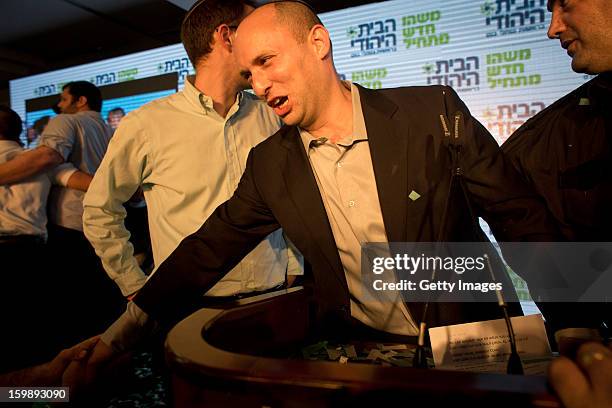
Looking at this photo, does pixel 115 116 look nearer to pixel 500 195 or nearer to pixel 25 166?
pixel 25 166

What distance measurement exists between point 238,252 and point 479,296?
0.61m

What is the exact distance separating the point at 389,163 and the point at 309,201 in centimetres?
22

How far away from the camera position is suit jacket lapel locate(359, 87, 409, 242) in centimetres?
116

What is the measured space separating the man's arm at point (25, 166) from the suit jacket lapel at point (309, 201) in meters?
1.88

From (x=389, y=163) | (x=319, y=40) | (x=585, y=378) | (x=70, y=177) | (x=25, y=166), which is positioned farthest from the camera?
(x=70, y=177)

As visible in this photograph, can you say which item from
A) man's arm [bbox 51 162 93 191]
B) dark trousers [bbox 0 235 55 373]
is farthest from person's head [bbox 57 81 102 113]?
dark trousers [bbox 0 235 55 373]

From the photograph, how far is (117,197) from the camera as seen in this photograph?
1.69 meters

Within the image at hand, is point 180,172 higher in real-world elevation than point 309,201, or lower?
higher

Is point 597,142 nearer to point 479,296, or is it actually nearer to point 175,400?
point 479,296

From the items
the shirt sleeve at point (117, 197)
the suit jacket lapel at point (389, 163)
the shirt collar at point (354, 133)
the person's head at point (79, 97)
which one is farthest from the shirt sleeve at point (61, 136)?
the suit jacket lapel at point (389, 163)

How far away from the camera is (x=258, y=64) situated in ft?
4.22

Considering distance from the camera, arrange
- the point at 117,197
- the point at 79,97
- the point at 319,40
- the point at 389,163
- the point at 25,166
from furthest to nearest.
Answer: the point at 79,97
the point at 25,166
the point at 117,197
the point at 319,40
the point at 389,163

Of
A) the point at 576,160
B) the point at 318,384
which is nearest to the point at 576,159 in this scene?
the point at 576,160

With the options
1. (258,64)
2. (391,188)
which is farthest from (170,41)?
(391,188)
